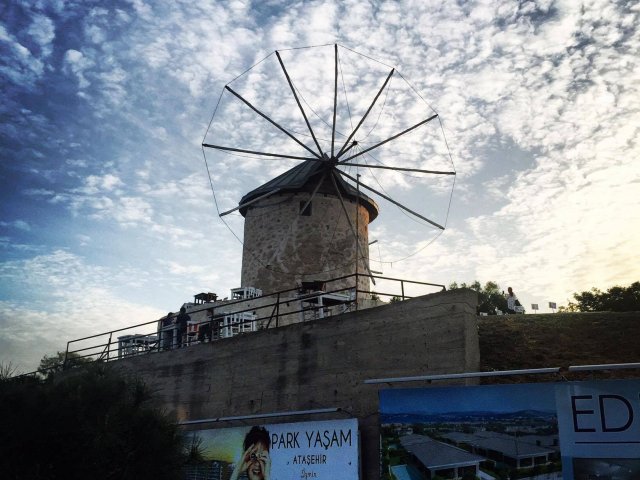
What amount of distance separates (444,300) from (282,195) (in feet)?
46.7

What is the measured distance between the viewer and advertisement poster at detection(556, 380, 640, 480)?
9094mm

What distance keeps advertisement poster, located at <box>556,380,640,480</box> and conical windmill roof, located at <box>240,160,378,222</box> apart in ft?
48.9

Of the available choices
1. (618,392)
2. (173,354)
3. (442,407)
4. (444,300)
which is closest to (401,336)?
(444,300)

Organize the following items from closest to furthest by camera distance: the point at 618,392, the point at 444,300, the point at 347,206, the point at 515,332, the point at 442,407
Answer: the point at 618,392, the point at 442,407, the point at 444,300, the point at 515,332, the point at 347,206

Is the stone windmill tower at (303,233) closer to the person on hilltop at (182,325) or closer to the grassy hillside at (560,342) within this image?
the person on hilltop at (182,325)

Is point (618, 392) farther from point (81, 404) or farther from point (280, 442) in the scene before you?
point (81, 404)

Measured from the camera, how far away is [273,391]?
14609 mm

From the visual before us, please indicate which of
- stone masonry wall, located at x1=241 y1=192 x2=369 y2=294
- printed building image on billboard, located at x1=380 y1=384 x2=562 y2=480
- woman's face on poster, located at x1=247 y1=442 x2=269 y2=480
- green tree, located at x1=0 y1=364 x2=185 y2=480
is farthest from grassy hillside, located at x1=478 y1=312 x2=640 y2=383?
stone masonry wall, located at x1=241 y1=192 x2=369 y2=294

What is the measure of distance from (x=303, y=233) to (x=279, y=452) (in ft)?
39.8

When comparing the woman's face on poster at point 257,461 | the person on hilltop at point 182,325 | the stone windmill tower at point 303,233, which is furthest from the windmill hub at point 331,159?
the woman's face on poster at point 257,461

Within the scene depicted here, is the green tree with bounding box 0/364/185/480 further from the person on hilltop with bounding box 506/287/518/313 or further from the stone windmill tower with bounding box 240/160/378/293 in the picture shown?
the person on hilltop with bounding box 506/287/518/313

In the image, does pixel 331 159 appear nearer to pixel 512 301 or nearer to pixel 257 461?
pixel 512 301

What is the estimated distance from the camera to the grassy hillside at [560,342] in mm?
13643

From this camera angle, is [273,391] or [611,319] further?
[611,319]
